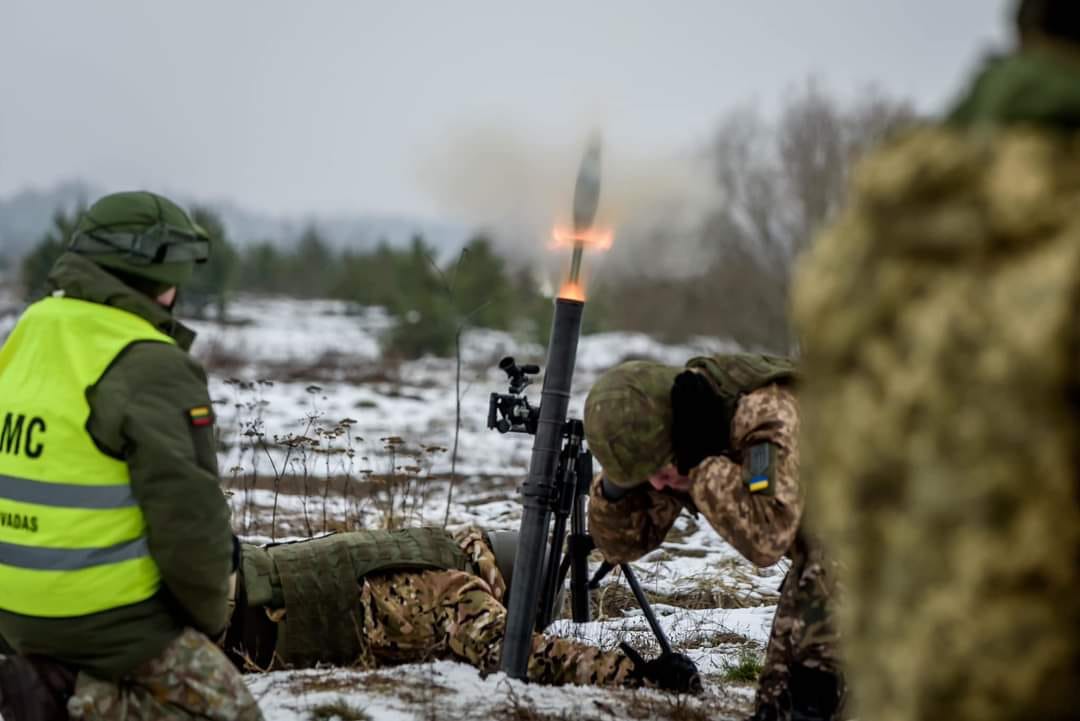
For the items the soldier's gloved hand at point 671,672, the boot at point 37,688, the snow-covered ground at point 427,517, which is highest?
the boot at point 37,688

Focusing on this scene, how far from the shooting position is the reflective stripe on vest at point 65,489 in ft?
9.88

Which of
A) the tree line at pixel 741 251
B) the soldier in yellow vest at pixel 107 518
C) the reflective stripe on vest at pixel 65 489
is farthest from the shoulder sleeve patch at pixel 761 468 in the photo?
the tree line at pixel 741 251

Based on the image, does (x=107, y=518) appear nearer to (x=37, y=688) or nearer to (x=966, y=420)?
(x=37, y=688)

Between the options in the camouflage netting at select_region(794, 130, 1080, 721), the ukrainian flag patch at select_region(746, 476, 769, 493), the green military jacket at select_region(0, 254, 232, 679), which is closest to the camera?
the camouflage netting at select_region(794, 130, 1080, 721)

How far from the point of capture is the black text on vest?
9.91 ft

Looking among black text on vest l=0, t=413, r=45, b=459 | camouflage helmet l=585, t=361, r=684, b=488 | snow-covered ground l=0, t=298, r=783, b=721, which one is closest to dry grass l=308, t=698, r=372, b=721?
snow-covered ground l=0, t=298, r=783, b=721

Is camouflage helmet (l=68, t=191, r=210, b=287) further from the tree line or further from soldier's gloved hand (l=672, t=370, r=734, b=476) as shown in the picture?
the tree line

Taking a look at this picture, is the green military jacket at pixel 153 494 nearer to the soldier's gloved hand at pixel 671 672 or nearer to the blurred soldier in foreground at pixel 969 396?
the soldier's gloved hand at pixel 671 672

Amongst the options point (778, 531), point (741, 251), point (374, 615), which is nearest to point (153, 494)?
point (374, 615)

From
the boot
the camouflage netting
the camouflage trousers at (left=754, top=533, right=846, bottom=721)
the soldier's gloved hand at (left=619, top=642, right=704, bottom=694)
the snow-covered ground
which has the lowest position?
the snow-covered ground

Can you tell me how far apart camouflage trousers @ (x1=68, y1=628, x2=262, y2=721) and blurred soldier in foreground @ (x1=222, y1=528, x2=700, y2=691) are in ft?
4.25

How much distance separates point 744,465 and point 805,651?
657mm

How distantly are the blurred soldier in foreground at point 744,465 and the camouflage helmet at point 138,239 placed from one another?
5.07ft

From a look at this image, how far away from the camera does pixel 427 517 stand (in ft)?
26.2
